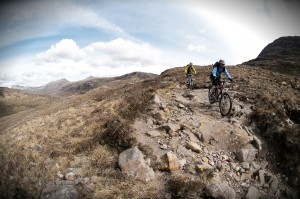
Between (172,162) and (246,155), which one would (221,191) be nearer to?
(172,162)

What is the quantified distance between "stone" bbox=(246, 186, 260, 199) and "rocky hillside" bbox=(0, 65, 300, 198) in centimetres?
4

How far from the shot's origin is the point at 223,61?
14141 millimetres

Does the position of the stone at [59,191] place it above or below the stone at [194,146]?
below

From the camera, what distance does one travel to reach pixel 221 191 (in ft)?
27.0

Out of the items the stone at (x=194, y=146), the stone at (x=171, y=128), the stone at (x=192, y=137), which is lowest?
the stone at (x=194, y=146)

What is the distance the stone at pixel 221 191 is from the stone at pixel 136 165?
228 cm

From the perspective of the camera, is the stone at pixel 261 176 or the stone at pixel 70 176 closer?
the stone at pixel 261 176

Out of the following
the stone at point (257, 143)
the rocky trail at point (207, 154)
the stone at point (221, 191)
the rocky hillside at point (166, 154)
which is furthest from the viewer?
the stone at point (257, 143)

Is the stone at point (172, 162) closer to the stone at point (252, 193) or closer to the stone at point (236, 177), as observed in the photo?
the stone at point (236, 177)

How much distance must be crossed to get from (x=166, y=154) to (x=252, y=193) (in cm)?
365

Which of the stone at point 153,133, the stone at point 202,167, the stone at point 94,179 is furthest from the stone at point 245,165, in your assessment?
the stone at point 94,179

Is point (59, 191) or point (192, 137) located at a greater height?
point (192, 137)

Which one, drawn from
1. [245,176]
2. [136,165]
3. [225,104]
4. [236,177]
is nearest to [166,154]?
[136,165]

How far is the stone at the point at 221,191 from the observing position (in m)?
8.11
